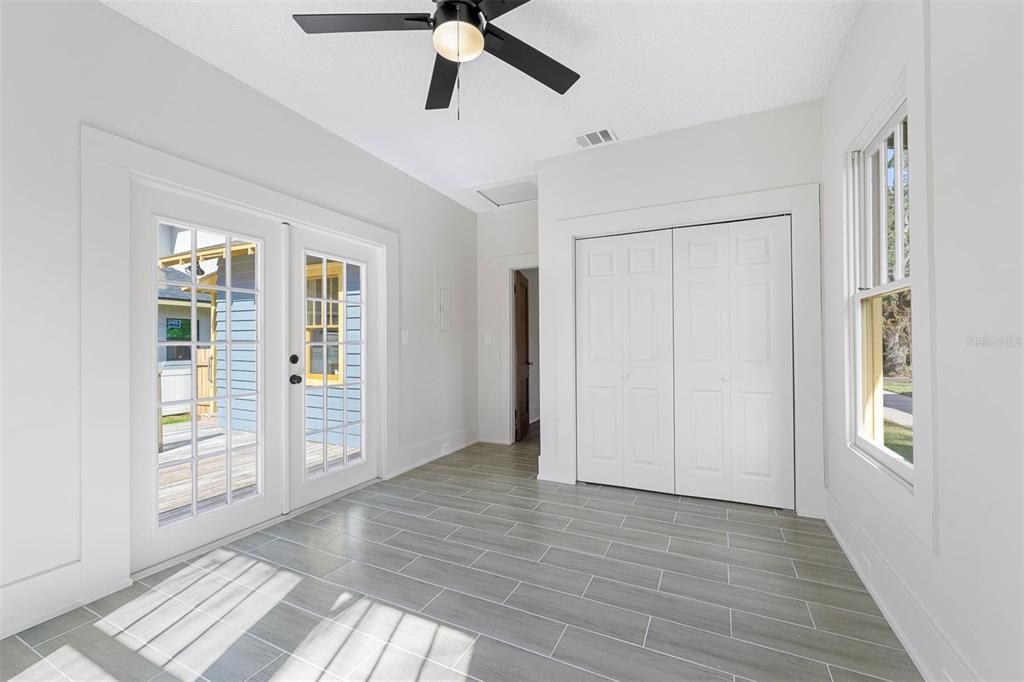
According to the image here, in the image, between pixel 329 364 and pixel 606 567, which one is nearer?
pixel 606 567

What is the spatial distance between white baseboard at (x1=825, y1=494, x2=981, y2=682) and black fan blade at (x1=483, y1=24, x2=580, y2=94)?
265 centimetres

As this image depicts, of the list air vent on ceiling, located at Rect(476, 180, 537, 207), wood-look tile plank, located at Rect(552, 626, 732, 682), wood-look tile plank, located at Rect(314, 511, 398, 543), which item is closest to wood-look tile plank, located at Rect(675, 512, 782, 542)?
wood-look tile plank, located at Rect(552, 626, 732, 682)

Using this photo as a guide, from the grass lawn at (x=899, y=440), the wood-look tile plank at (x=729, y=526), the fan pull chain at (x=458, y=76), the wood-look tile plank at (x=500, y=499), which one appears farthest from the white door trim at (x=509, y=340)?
the grass lawn at (x=899, y=440)

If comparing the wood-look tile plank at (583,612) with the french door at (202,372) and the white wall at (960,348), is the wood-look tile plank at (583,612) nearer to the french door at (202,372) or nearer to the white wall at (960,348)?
the white wall at (960,348)

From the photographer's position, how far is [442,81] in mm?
2203

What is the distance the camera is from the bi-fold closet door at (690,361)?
315cm

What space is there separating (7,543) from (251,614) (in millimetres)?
1007

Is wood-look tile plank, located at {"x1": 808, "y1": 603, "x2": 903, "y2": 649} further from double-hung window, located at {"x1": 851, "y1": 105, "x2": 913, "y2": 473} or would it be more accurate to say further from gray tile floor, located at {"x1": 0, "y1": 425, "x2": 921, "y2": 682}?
double-hung window, located at {"x1": 851, "y1": 105, "x2": 913, "y2": 473}

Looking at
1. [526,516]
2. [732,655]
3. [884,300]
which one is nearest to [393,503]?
Result: [526,516]

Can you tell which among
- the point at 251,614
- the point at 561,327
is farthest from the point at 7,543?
the point at 561,327

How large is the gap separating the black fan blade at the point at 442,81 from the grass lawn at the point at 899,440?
8.57 feet

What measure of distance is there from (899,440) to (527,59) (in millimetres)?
2476

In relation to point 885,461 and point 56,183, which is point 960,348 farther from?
point 56,183

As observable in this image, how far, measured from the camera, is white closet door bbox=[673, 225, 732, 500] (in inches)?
130
